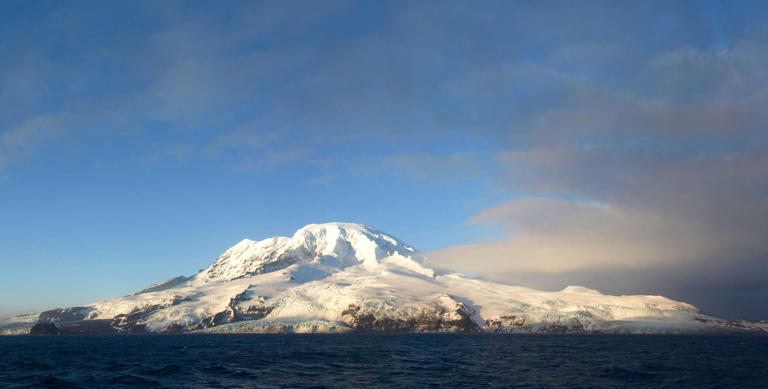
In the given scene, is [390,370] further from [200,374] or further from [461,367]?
[200,374]

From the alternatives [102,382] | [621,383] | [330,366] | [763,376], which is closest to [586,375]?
[621,383]

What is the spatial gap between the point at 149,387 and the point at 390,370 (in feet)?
119

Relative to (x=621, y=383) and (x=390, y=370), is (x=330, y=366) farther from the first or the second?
(x=621, y=383)

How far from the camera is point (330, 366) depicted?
84.4 m

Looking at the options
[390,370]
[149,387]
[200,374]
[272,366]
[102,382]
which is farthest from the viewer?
[272,366]

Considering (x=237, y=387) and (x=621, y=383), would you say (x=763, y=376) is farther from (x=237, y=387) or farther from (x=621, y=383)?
(x=237, y=387)

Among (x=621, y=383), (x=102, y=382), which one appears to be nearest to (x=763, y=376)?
(x=621, y=383)

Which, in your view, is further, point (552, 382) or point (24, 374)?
point (24, 374)

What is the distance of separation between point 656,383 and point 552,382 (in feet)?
45.6

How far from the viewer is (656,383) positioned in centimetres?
6319

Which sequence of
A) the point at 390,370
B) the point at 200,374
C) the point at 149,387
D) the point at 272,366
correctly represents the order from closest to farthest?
the point at 149,387 < the point at 200,374 < the point at 390,370 < the point at 272,366

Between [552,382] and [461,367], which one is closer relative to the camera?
[552,382]

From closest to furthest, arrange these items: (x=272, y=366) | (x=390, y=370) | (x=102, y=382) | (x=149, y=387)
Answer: (x=149, y=387), (x=102, y=382), (x=390, y=370), (x=272, y=366)

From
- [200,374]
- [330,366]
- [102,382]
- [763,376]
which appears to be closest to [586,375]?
[763,376]
